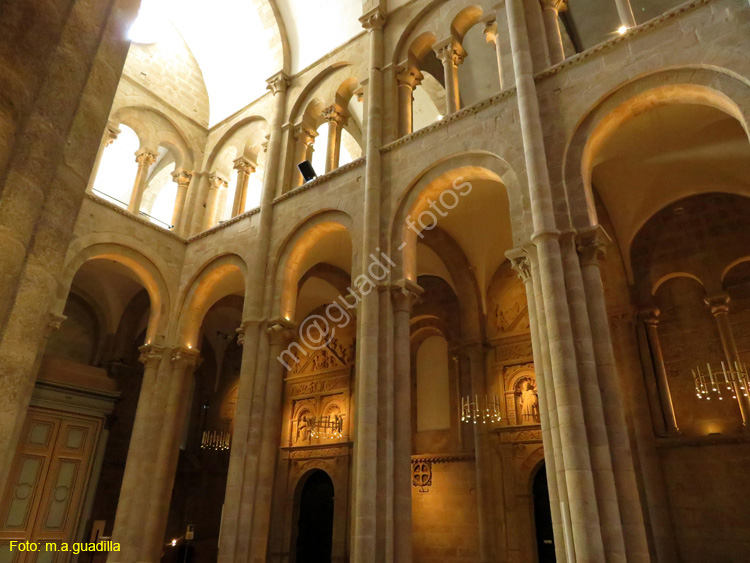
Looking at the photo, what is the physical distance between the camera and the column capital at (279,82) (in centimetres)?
1328

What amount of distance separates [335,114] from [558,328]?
7919 mm

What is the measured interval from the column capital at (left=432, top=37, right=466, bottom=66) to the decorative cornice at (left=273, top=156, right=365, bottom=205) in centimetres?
246

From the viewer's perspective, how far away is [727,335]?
991 centimetres

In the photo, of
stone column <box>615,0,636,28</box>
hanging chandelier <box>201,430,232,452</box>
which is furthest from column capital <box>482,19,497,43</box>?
Result: hanging chandelier <box>201,430,232,452</box>

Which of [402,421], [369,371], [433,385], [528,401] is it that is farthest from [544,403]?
[433,385]

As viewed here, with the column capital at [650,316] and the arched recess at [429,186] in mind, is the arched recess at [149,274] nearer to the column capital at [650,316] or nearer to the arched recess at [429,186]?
the arched recess at [429,186]

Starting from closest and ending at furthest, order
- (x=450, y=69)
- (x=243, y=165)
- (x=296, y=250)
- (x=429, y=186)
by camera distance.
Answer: (x=429, y=186) → (x=450, y=69) → (x=296, y=250) → (x=243, y=165)

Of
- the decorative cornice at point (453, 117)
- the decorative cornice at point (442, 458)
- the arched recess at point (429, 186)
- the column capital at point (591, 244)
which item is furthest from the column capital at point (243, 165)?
the column capital at point (591, 244)

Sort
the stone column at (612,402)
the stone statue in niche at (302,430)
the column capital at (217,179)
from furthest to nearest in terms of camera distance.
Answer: the stone statue in niche at (302,430) → the column capital at (217,179) → the stone column at (612,402)

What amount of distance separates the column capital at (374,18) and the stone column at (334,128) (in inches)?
73.3

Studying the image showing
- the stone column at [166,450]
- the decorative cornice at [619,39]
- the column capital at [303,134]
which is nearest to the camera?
the decorative cornice at [619,39]

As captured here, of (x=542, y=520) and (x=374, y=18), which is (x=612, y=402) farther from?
(x=374, y=18)

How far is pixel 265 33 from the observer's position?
14.0 meters

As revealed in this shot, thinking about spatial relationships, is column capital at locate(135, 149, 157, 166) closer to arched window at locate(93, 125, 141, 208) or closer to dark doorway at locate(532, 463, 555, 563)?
arched window at locate(93, 125, 141, 208)
